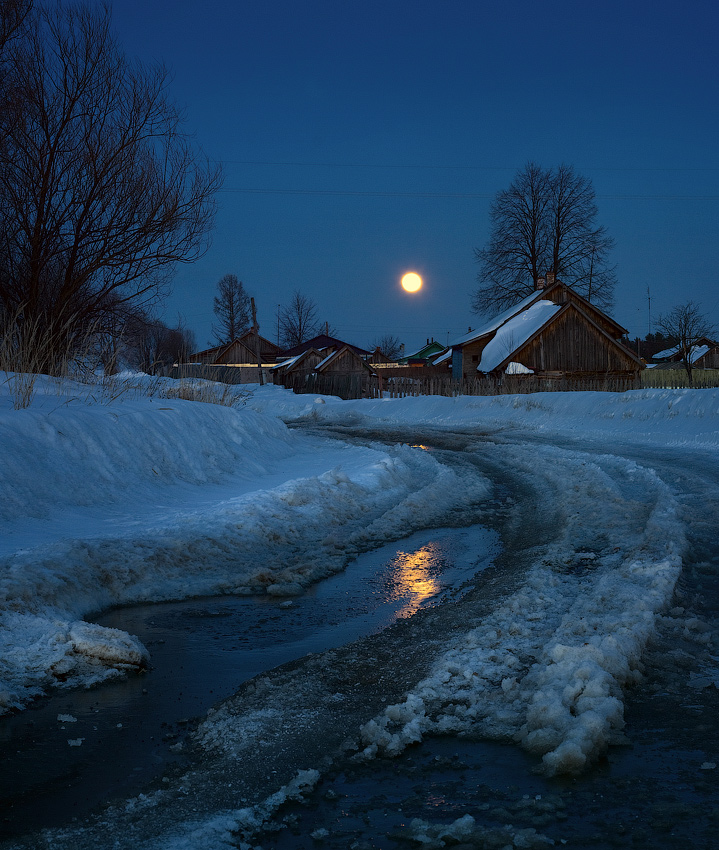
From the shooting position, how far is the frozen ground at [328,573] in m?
2.77

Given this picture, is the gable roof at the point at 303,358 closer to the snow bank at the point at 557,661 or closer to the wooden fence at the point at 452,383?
the wooden fence at the point at 452,383

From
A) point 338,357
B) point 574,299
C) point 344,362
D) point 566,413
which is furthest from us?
point 344,362

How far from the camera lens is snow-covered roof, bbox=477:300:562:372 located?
3666 cm

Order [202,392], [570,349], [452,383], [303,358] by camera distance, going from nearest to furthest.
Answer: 1. [202,392]
2. [452,383]
3. [570,349]
4. [303,358]

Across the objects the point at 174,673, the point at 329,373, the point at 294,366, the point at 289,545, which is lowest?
the point at 174,673

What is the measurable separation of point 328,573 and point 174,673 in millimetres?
2205

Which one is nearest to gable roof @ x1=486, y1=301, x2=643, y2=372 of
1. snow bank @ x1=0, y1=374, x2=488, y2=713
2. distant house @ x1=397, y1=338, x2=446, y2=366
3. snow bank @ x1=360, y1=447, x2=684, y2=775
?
snow bank @ x1=0, y1=374, x2=488, y2=713

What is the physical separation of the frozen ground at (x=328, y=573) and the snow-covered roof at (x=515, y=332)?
25.1 metres

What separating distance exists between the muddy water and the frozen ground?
161 millimetres

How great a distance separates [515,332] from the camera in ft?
125

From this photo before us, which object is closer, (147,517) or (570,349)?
(147,517)

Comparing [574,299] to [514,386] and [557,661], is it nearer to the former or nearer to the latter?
[514,386]

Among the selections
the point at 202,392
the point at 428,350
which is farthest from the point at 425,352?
the point at 202,392

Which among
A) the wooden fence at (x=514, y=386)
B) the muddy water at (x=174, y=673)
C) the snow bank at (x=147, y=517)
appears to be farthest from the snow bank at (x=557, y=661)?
the wooden fence at (x=514, y=386)
